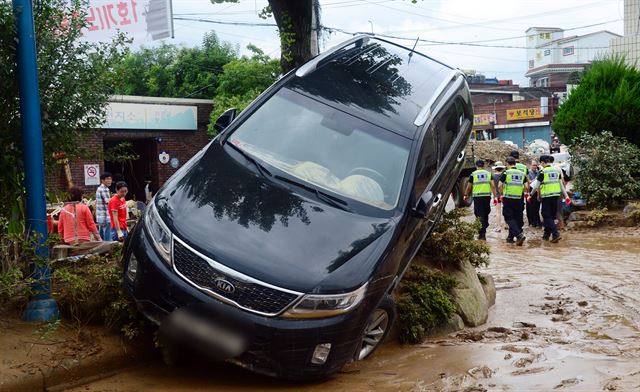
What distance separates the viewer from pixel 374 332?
5.40 meters

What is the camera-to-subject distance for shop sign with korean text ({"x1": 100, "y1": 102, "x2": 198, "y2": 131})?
22.8 m

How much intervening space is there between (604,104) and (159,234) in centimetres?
1535

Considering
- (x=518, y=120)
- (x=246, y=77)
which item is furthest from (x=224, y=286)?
(x=518, y=120)

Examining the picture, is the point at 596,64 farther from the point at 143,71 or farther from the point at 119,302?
the point at 143,71

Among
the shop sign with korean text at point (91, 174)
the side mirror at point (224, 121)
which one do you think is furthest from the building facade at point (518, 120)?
the side mirror at point (224, 121)

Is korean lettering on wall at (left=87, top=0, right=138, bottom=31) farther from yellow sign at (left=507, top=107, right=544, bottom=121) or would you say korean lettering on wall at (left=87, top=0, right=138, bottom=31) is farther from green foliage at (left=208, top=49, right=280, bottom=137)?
yellow sign at (left=507, top=107, right=544, bottom=121)

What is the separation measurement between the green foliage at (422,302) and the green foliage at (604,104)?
1204 cm

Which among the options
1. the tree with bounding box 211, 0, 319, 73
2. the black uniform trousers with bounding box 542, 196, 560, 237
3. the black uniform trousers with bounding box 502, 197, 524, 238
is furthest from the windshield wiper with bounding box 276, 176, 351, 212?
the black uniform trousers with bounding box 542, 196, 560, 237

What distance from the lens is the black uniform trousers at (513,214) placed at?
1463cm

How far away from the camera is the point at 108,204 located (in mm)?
12383

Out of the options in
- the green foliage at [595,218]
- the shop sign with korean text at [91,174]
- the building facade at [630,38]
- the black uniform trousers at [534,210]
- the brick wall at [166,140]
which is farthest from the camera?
the brick wall at [166,140]

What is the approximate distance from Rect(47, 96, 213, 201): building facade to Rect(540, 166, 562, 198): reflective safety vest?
41.9 ft

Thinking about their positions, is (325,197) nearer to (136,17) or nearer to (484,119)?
(136,17)

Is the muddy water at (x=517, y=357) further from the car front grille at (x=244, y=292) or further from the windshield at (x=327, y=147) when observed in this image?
the windshield at (x=327, y=147)
